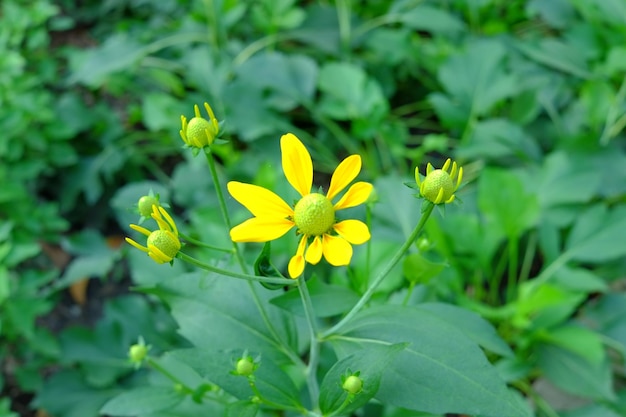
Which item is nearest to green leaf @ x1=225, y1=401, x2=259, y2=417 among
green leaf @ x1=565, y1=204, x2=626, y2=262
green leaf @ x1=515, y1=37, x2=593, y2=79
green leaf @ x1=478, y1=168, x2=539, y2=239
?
green leaf @ x1=478, y1=168, x2=539, y2=239

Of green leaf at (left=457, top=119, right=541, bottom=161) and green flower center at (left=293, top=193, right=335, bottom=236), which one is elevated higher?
green flower center at (left=293, top=193, right=335, bottom=236)

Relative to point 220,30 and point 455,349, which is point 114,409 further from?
point 220,30

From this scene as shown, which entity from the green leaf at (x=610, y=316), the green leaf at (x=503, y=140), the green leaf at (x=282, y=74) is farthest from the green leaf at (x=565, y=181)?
the green leaf at (x=282, y=74)

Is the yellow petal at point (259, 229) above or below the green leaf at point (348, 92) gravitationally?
above

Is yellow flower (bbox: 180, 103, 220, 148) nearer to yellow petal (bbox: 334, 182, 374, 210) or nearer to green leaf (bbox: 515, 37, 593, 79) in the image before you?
yellow petal (bbox: 334, 182, 374, 210)

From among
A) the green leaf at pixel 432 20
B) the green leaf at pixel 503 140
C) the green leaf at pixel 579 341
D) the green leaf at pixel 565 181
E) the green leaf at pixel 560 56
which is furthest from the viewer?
the green leaf at pixel 432 20

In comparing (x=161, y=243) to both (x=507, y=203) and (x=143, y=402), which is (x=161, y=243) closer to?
(x=143, y=402)

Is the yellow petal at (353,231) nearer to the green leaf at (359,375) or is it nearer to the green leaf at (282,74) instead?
the green leaf at (359,375)
